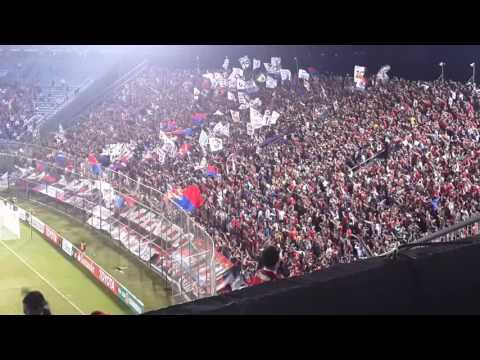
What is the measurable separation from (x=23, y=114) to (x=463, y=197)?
46.8 feet

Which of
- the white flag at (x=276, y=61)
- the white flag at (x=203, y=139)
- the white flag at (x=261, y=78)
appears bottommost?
the white flag at (x=203, y=139)

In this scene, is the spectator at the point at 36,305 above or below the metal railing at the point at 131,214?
above

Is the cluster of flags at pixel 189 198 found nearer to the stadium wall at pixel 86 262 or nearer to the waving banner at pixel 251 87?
→ the stadium wall at pixel 86 262

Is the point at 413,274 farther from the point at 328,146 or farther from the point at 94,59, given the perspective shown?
the point at 94,59

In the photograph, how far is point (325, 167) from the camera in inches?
495

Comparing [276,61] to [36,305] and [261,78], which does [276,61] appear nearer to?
[261,78]

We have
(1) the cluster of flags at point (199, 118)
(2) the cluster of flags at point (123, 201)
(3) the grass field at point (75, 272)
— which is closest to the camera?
(3) the grass field at point (75, 272)

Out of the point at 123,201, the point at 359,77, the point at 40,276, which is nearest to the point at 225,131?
the point at 359,77

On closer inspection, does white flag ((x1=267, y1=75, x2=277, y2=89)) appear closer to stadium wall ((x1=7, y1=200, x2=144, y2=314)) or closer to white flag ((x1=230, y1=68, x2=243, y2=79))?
white flag ((x1=230, y1=68, x2=243, y2=79))

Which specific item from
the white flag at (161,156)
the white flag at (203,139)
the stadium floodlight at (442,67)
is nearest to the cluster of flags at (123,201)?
the white flag at (161,156)

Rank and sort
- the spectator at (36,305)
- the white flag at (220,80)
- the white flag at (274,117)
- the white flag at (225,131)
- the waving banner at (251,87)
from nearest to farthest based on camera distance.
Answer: the spectator at (36,305)
the white flag at (274,117)
the white flag at (225,131)
the waving banner at (251,87)
the white flag at (220,80)

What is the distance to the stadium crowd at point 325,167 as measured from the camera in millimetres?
10352

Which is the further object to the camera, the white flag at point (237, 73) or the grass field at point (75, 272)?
the white flag at point (237, 73)

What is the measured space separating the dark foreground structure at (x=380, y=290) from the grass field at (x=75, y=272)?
27.0 feet
